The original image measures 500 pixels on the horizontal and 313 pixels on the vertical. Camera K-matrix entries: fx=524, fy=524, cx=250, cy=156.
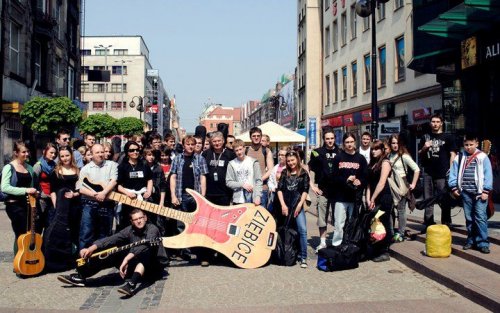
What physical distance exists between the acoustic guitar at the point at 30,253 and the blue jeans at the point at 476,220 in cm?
608

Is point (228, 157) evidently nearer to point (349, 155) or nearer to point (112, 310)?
point (349, 155)

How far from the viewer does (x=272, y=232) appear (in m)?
7.71

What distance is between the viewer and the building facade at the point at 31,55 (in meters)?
24.2

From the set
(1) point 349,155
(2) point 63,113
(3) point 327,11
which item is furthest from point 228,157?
(3) point 327,11

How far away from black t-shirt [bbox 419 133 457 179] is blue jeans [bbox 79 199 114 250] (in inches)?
211

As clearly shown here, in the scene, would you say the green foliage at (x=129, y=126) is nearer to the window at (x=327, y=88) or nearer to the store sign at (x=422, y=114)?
the window at (x=327, y=88)

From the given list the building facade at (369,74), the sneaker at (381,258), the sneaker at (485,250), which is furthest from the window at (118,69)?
the sneaker at (485,250)

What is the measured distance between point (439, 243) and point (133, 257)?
4.38m

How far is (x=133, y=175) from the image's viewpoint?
299 inches

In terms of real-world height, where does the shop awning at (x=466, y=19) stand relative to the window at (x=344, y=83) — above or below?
below

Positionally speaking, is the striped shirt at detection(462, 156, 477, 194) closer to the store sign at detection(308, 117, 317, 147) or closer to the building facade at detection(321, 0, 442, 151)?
the building facade at detection(321, 0, 442, 151)

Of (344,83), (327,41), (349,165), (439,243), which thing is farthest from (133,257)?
(327,41)

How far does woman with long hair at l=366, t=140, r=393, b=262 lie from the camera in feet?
26.6

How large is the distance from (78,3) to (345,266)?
130ft
